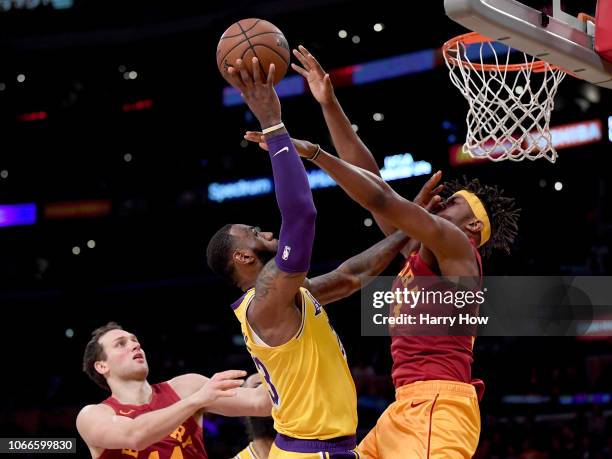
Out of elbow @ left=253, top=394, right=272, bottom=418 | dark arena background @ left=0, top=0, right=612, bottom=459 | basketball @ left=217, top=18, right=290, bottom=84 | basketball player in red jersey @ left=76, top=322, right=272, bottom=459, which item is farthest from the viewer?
dark arena background @ left=0, top=0, right=612, bottom=459

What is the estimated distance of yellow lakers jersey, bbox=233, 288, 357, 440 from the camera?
3.94m

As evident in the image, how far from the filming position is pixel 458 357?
13.9 feet

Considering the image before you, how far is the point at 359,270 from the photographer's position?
4.72 m

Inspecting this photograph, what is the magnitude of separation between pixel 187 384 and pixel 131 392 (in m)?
0.31

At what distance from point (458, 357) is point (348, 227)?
15151 millimetres

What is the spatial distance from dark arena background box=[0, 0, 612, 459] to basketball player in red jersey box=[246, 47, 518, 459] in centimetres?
927

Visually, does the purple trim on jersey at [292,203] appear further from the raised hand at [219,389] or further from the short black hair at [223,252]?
the raised hand at [219,389]

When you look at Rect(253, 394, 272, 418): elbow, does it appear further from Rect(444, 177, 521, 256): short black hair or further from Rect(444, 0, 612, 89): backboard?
Rect(444, 0, 612, 89): backboard

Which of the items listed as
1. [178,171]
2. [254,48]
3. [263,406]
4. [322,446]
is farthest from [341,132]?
[178,171]

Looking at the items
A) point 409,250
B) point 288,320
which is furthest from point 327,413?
point 409,250

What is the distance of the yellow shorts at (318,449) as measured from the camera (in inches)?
154

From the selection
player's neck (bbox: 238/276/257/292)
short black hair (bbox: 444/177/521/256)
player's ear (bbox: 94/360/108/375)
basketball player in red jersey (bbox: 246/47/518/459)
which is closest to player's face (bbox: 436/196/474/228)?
basketball player in red jersey (bbox: 246/47/518/459)

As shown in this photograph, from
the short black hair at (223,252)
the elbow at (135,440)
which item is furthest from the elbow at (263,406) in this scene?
the short black hair at (223,252)

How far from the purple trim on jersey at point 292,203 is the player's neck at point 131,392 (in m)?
1.79
